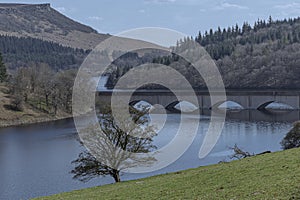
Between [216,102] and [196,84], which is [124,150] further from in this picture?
[196,84]

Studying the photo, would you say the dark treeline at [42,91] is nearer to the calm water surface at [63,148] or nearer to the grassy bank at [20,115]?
the grassy bank at [20,115]

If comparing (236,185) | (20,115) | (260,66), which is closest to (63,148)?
(20,115)

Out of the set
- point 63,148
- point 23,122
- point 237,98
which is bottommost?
point 63,148

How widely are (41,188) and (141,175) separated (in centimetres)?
879

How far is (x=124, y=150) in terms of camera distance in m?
31.4

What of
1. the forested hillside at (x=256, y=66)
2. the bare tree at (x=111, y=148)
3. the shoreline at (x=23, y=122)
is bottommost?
the shoreline at (x=23, y=122)

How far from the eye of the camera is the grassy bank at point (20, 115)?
87625 millimetres

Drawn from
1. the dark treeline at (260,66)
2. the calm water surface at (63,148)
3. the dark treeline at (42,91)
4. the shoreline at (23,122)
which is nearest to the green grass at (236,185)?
the calm water surface at (63,148)

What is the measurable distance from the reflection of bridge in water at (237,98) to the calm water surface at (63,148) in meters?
6.87

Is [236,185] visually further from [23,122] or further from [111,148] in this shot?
[23,122]

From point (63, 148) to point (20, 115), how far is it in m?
40.1

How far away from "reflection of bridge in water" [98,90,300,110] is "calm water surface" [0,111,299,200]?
22.5ft

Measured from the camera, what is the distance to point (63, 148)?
181ft

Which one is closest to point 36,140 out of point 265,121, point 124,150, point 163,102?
point 124,150
